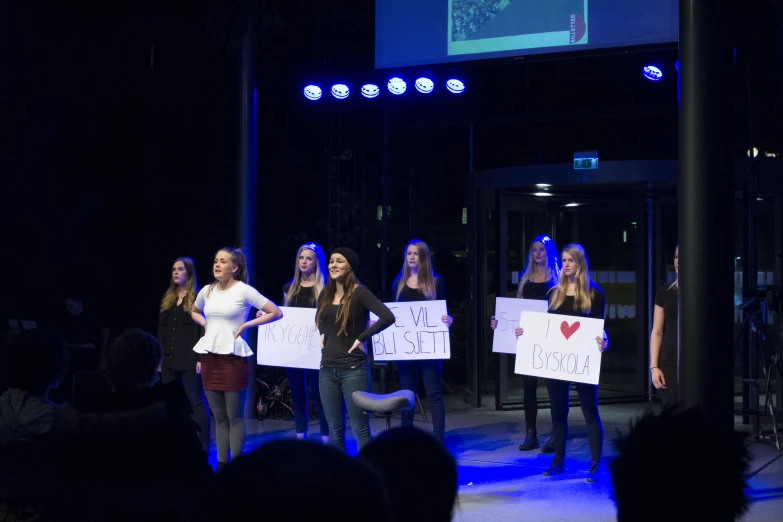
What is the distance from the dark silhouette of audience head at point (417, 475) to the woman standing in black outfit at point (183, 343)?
18.9 ft

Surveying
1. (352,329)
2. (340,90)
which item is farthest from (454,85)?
(352,329)

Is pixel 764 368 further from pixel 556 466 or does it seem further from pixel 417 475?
pixel 417 475

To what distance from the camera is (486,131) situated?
12.4 metres

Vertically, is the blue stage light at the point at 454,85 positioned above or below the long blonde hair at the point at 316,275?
above

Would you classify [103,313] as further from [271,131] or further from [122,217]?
[271,131]

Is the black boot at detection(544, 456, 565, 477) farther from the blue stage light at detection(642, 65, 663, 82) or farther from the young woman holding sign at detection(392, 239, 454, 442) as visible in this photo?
the blue stage light at detection(642, 65, 663, 82)

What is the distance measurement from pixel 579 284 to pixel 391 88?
152 inches

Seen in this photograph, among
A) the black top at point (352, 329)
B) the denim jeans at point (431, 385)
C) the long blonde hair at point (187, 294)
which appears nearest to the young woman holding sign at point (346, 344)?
the black top at point (352, 329)

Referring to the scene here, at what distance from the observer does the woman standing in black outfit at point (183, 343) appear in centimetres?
761

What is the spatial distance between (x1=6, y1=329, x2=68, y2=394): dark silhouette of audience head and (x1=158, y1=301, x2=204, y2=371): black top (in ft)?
12.0

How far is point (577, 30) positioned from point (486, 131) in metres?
2.93

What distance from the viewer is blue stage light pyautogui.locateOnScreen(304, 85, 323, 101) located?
10.5m

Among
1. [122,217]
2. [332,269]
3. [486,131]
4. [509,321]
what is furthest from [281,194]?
[332,269]

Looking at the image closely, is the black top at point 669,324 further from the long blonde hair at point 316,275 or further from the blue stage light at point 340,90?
the blue stage light at point 340,90
